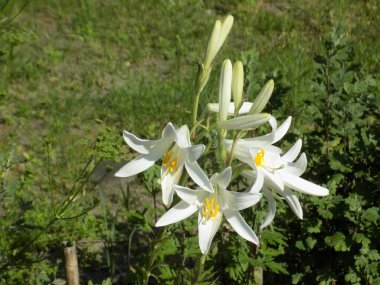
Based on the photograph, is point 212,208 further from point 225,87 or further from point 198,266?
point 225,87

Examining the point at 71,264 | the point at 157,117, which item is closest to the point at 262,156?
the point at 71,264

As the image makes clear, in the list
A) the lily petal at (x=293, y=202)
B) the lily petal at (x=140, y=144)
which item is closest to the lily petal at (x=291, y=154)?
the lily petal at (x=293, y=202)

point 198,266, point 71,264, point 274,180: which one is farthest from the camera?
point 71,264

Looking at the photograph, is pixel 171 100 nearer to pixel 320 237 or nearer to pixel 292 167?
pixel 320 237

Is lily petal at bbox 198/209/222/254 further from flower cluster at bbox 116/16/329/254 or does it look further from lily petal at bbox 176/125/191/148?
lily petal at bbox 176/125/191/148

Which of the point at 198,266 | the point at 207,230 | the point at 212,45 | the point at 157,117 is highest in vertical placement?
the point at 212,45
